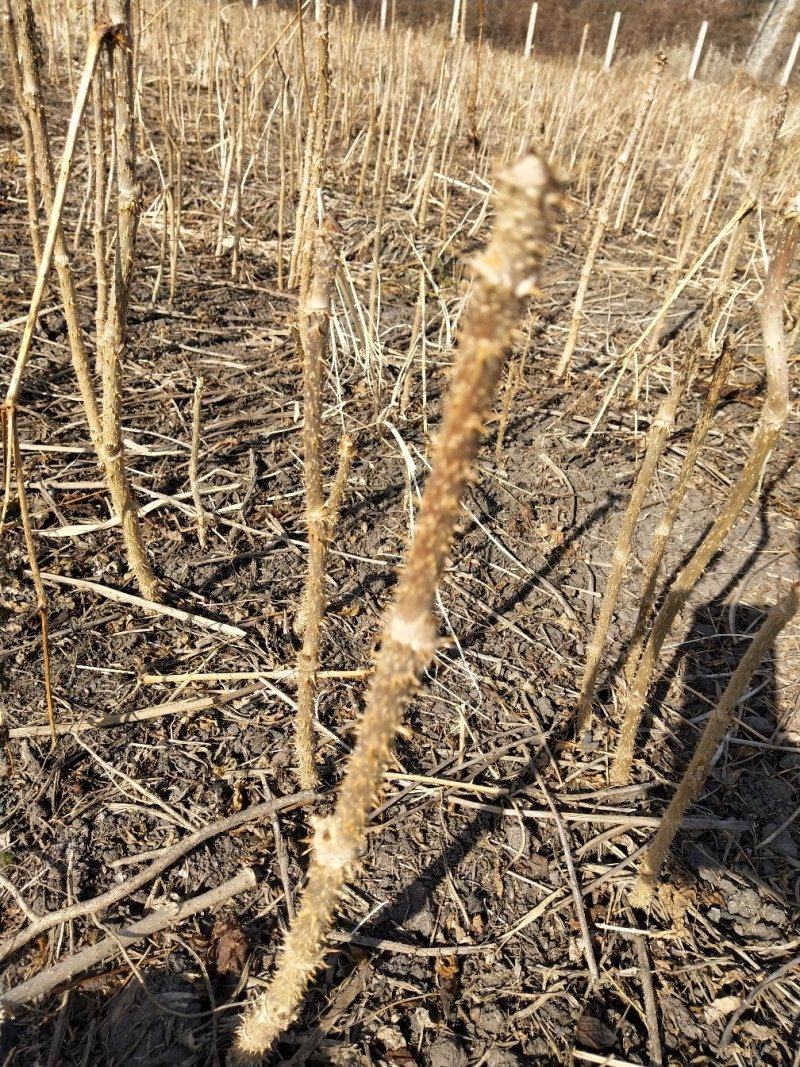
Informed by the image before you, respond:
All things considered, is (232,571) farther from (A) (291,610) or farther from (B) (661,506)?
(B) (661,506)

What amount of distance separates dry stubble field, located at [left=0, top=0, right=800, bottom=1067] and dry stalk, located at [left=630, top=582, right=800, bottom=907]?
0.12 meters

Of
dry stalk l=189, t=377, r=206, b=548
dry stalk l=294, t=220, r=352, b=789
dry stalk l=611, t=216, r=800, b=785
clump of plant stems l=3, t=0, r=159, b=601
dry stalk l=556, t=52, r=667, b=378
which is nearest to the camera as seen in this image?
dry stalk l=294, t=220, r=352, b=789

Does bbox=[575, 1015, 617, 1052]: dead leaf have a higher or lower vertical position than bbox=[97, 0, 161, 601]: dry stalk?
lower

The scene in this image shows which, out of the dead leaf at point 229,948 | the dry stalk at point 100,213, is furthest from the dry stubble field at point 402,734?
the dry stalk at point 100,213

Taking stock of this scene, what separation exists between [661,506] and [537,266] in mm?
2130

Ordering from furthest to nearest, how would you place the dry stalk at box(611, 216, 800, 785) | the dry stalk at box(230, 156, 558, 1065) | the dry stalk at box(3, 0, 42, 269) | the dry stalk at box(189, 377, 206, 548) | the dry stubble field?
the dry stalk at box(189, 377, 206, 548)
the dry stalk at box(3, 0, 42, 269)
the dry stubble field
the dry stalk at box(611, 216, 800, 785)
the dry stalk at box(230, 156, 558, 1065)

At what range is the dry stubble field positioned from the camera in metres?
1.25

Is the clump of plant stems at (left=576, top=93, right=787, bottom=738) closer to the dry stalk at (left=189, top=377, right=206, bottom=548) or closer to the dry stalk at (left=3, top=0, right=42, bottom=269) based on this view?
the dry stalk at (left=189, top=377, right=206, bottom=548)

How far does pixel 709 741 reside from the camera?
3.80ft

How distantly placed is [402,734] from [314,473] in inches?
15.9

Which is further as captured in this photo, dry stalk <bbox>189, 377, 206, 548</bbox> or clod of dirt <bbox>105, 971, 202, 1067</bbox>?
dry stalk <bbox>189, 377, 206, 548</bbox>

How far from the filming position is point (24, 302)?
291 cm

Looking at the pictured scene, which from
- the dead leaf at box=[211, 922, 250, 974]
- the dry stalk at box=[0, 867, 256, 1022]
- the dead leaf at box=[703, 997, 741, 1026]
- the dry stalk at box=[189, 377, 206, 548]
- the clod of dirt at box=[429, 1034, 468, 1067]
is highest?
the dry stalk at box=[189, 377, 206, 548]

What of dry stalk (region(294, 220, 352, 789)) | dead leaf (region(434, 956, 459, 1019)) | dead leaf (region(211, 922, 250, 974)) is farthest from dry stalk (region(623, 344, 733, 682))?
dead leaf (region(211, 922, 250, 974))
